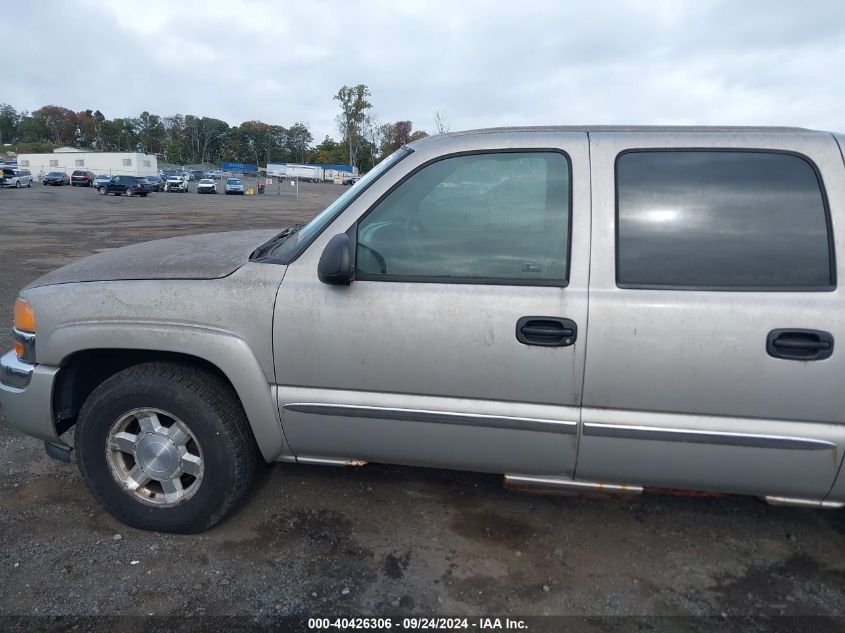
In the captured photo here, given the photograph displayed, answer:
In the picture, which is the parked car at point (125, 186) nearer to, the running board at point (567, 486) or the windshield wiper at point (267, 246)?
the windshield wiper at point (267, 246)

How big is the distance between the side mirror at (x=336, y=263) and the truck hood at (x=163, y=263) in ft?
1.72

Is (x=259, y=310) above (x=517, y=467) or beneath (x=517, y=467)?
above

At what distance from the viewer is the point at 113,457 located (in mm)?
3018

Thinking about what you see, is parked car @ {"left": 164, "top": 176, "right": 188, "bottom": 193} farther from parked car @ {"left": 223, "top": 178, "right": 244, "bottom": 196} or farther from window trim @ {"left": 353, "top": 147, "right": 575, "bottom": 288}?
window trim @ {"left": 353, "top": 147, "right": 575, "bottom": 288}

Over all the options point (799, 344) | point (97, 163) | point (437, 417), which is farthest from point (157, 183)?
point (799, 344)

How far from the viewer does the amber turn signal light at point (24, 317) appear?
298 cm

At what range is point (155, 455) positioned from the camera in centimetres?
297

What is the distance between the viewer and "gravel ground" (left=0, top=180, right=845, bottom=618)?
2604mm

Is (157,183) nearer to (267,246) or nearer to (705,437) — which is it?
(267,246)

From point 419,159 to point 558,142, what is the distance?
595 mm

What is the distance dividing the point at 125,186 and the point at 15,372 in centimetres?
4447

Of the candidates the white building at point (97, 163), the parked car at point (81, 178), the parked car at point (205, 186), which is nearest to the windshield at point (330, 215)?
the parked car at point (205, 186)

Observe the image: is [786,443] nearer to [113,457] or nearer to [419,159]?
[419,159]

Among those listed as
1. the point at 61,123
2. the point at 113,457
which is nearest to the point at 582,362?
the point at 113,457
